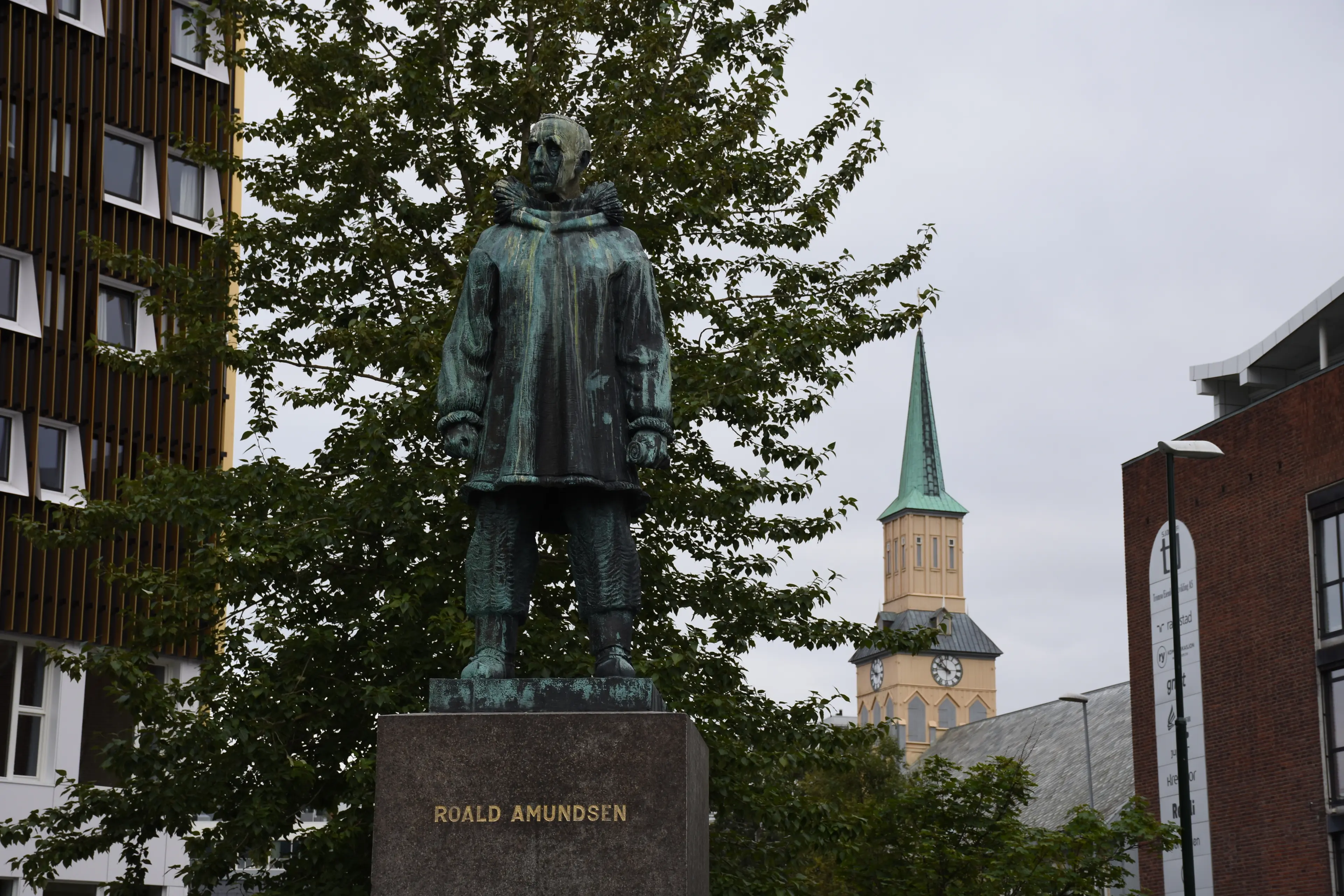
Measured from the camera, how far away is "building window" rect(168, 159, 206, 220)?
112 ft

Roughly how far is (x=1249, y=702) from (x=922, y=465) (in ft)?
425

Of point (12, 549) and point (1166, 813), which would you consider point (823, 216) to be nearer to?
point (12, 549)

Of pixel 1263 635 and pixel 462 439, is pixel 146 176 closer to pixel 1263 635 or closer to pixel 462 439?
pixel 1263 635

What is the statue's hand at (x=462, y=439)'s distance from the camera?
9047 mm

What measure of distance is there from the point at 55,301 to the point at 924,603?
14047 cm

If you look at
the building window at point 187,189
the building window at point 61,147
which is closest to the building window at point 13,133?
the building window at point 61,147

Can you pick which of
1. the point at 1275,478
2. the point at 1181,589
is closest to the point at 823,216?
the point at 1275,478

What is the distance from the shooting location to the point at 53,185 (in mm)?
31531

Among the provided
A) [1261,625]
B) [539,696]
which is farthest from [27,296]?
[1261,625]

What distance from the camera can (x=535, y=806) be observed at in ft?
27.0

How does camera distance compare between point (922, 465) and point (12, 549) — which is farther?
point (922, 465)

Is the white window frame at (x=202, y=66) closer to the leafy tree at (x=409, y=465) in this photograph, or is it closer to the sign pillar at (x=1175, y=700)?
the leafy tree at (x=409, y=465)

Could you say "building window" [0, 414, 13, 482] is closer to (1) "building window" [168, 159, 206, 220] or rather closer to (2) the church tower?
(1) "building window" [168, 159, 206, 220]

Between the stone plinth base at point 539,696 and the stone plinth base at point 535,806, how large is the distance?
182mm
